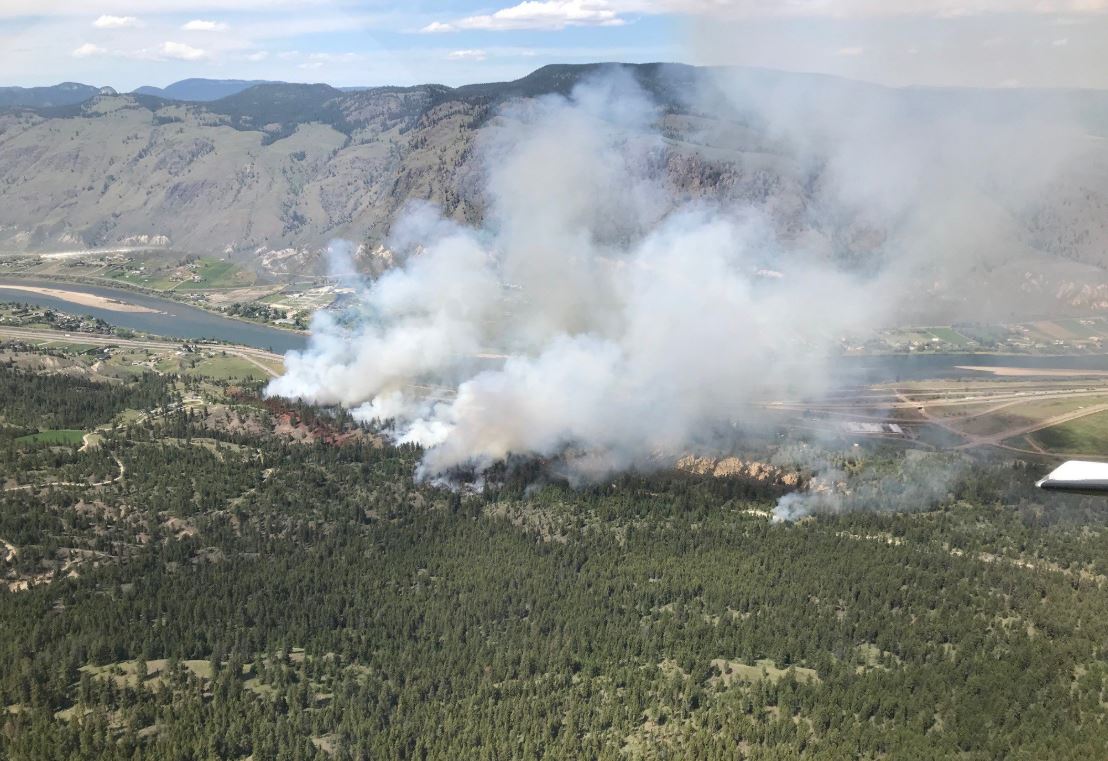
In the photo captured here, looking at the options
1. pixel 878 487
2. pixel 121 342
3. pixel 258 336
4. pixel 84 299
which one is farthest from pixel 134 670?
pixel 84 299

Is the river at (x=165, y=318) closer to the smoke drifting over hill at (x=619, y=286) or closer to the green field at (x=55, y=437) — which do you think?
the smoke drifting over hill at (x=619, y=286)

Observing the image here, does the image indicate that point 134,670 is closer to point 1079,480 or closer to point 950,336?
point 1079,480

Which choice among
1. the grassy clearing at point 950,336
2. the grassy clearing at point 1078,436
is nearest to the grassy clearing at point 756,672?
the grassy clearing at point 1078,436

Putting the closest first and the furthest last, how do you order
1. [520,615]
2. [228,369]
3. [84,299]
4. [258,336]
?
[520,615], [228,369], [258,336], [84,299]

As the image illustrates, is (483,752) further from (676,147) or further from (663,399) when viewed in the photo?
(676,147)

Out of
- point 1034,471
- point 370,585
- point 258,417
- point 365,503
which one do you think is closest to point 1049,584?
point 1034,471

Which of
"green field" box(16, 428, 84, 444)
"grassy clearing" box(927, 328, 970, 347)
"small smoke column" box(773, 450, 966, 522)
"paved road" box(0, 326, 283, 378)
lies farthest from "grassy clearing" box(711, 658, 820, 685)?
"paved road" box(0, 326, 283, 378)
